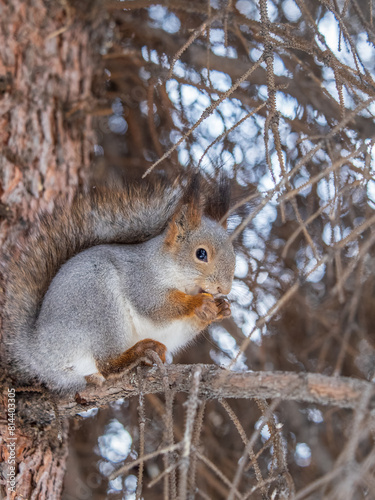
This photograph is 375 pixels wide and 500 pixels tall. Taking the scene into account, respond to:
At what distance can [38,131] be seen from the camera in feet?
5.18

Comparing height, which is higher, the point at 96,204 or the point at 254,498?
the point at 96,204

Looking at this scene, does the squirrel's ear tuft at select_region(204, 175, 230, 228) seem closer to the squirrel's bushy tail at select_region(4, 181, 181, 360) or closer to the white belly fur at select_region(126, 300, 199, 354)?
the squirrel's bushy tail at select_region(4, 181, 181, 360)

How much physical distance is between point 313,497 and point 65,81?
4.57 feet

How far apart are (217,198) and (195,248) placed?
0.19m

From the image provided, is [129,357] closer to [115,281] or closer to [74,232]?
[115,281]

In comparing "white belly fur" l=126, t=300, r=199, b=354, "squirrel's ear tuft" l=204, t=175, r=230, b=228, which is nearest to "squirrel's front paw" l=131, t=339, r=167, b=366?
"white belly fur" l=126, t=300, r=199, b=354

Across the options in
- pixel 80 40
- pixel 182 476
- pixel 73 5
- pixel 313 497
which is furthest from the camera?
pixel 80 40

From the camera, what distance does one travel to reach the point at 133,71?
209 cm

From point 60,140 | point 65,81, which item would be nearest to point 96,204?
point 60,140

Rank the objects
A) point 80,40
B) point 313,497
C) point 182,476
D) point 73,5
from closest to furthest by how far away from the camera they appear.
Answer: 1. point 182,476
2. point 313,497
3. point 73,5
4. point 80,40

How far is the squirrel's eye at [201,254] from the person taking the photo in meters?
1.51

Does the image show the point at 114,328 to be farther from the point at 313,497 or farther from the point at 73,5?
the point at 73,5

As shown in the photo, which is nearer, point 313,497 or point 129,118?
point 313,497

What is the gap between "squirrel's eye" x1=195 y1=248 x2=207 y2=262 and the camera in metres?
1.51
